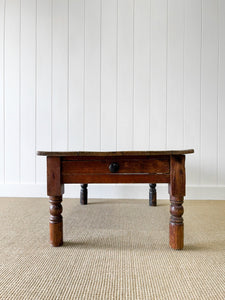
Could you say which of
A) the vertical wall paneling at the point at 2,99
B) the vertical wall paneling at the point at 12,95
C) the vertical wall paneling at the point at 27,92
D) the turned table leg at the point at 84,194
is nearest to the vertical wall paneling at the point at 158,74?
the turned table leg at the point at 84,194

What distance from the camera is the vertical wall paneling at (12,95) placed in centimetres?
298

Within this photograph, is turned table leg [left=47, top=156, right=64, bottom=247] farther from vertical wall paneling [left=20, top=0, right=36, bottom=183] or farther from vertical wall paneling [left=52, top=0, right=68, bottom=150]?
vertical wall paneling [left=20, top=0, right=36, bottom=183]

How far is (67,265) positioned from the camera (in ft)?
4.12

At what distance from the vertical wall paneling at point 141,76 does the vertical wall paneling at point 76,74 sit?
0.55 m

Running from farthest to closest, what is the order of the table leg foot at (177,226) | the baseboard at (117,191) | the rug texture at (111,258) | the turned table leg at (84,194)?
1. the baseboard at (117,191)
2. the turned table leg at (84,194)
3. the table leg foot at (177,226)
4. the rug texture at (111,258)

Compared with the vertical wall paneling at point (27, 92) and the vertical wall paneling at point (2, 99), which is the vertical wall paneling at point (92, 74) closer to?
the vertical wall paneling at point (27, 92)

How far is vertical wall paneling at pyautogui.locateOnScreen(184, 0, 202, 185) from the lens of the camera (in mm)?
2889

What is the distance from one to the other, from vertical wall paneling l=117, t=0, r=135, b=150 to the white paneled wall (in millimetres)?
10

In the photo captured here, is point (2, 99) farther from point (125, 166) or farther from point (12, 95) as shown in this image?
point (125, 166)

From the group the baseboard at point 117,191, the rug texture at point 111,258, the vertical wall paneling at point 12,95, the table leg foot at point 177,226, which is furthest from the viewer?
the vertical wall paneling at point 12,95

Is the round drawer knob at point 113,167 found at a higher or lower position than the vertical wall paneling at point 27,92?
lower

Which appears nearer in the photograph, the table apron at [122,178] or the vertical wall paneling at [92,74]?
the table apron at [122,178]

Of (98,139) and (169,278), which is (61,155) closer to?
(169,278)

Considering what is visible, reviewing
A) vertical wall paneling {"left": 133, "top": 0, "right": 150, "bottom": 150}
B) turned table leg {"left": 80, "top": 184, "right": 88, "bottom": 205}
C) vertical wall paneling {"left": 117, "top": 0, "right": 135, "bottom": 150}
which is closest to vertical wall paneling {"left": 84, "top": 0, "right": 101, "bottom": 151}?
vertical wall paneling {"left": 117, "top": 0, "right": 135, "bottom": 150}
